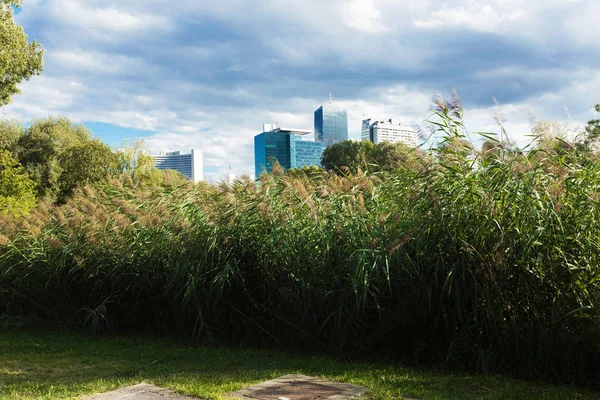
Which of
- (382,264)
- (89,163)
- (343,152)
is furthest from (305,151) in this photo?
(382,264)

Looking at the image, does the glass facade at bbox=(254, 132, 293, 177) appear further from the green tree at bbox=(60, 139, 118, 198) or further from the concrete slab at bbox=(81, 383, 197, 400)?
the concrete slab at bbox=(81, 383, 197, 400)

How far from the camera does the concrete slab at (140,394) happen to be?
3.58m

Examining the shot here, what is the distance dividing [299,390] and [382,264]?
3.87ft

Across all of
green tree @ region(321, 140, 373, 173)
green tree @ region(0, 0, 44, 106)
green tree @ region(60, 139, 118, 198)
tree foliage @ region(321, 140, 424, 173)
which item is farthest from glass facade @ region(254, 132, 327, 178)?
green tree @ region(0, 0, 44, 106)

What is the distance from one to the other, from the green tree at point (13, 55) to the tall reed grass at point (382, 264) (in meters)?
8.39

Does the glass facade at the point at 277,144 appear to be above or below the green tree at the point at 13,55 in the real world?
above

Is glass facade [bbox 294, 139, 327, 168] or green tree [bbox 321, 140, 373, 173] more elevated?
glass facade [bbox 294, 139, 327, 168]

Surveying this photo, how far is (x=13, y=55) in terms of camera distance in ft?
43.5

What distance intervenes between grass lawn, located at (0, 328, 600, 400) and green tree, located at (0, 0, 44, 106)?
9.39 metres

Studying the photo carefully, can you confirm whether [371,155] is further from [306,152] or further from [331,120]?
[331,120]

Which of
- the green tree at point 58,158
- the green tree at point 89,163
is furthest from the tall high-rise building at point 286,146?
the green tree at point 89,163

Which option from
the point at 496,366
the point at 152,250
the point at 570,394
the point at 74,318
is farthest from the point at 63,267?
the point at 570,394

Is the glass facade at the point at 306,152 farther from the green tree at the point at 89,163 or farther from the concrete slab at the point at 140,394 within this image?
the concrete slab at the point at 140,394

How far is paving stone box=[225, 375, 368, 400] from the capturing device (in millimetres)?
3516
